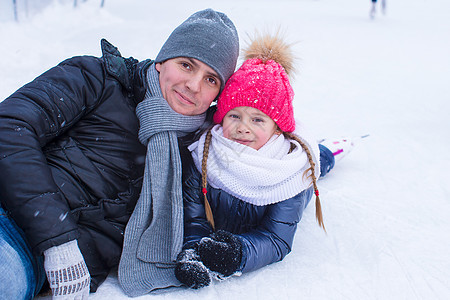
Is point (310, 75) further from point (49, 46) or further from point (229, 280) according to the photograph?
point (229, 280)

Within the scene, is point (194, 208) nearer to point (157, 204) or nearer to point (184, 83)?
point (157, 204)

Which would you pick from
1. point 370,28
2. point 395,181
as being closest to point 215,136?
point 395,181

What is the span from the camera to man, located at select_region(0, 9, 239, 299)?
1357 mm

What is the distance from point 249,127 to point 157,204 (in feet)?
1.68

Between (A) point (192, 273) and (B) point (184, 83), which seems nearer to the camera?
(A) point (192, 273)

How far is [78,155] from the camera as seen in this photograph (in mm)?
1644

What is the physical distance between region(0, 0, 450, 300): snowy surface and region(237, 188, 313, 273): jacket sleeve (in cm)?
11

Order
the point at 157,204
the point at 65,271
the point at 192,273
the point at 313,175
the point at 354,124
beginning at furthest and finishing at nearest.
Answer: the point at 354,124, the point at 313,175, the point at 157,204, the point at 192,273, the point at 65,271

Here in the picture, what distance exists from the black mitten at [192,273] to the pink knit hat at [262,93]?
0.67 m

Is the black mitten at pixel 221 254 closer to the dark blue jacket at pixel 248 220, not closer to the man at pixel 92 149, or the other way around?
the dark blue jacket at pixel 248 220

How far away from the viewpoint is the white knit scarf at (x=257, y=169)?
1.74 m

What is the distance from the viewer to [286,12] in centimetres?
965

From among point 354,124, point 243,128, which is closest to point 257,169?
point 243,128

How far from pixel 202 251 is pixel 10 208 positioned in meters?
0.70
